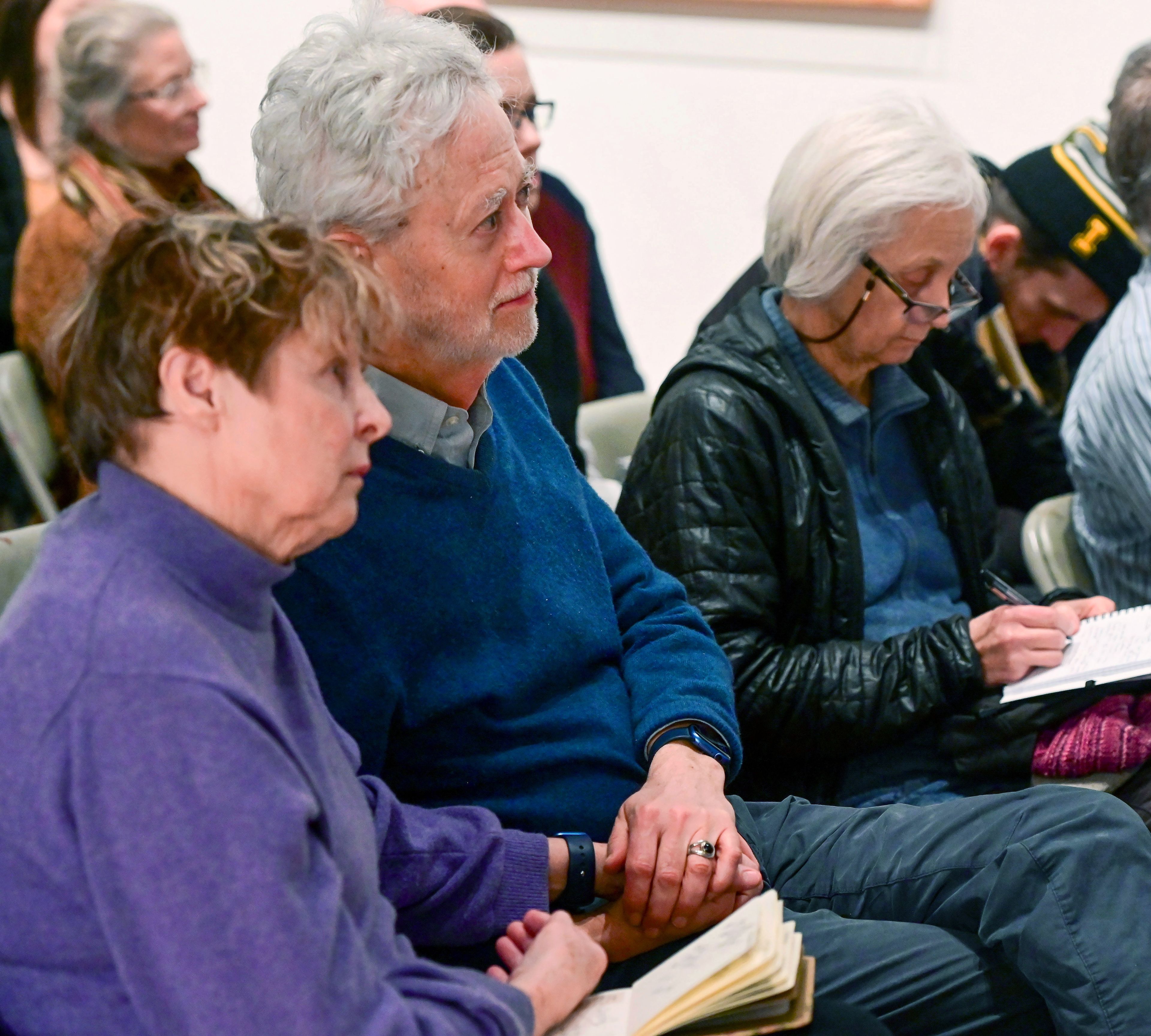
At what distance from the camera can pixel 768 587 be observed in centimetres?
181

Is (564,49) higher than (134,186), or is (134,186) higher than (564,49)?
(564,49)

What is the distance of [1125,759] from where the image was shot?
1.72 m

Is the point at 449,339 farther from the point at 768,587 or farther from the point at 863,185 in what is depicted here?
the point at 863,185

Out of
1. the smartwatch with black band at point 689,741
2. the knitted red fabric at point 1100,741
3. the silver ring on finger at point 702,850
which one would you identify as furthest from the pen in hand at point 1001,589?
the silver ring on finger at point 702,850

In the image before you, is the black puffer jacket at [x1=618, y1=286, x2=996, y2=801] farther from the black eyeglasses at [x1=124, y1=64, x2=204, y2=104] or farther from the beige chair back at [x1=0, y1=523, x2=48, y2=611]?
the black eyeglasses at [x1=124, y1=64, x2=204, y2=104]

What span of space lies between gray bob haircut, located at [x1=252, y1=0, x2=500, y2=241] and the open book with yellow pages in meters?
0.79

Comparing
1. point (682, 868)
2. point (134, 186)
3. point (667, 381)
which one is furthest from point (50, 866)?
point (134, 186)

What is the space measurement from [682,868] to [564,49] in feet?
10.9

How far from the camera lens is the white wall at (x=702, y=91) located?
12.4 ft

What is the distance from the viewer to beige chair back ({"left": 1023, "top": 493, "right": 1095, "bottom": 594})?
2309 millimetres

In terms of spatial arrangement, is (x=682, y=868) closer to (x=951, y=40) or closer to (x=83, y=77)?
(x=83, y=77)

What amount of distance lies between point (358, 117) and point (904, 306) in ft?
3.11

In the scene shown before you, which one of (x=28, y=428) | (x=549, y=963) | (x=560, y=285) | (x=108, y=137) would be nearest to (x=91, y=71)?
(x=108, y=137)

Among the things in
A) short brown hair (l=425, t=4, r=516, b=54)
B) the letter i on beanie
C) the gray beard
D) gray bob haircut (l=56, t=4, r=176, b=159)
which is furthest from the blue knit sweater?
gray bob haircut (l=56, t=4, r=176, b=159)
